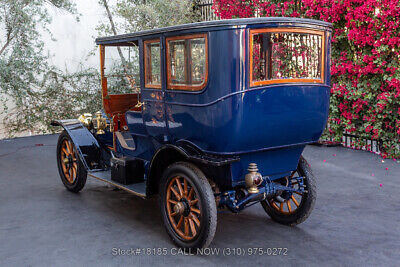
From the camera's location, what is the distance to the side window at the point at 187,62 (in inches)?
138

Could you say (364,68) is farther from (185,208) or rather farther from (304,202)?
(185,208)

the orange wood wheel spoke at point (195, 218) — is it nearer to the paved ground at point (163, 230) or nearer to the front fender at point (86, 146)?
the paved ground at point (163, 230)

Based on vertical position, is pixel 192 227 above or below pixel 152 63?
below

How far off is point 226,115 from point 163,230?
1.53 metres

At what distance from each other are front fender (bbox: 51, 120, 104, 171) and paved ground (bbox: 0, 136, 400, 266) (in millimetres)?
470

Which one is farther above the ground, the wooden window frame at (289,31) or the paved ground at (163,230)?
the wooden window frame at (289,31)


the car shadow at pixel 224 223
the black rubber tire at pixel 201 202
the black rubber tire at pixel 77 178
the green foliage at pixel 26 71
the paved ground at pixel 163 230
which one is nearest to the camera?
the black rubber tire at pixel 201 202

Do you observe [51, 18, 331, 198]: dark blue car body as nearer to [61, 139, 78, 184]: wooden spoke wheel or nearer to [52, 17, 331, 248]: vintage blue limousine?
[52, 17, 331, 248]: vintage blue limousine

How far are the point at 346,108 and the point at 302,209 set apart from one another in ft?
13.7

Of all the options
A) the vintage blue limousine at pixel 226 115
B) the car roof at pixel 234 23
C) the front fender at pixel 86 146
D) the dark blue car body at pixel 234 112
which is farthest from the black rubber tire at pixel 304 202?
the front fender at pixel 86 146

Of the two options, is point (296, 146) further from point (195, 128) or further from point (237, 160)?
point (195, 128)

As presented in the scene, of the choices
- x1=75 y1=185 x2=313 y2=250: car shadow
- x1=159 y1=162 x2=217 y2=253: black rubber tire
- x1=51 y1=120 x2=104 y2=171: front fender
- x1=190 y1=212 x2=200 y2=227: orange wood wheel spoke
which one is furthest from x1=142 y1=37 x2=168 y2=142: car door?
x1=51 y1=120 x2=104 y2=171: front fender

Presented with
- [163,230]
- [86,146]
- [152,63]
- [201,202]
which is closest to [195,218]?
[201,202]

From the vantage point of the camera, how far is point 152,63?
4148mm
